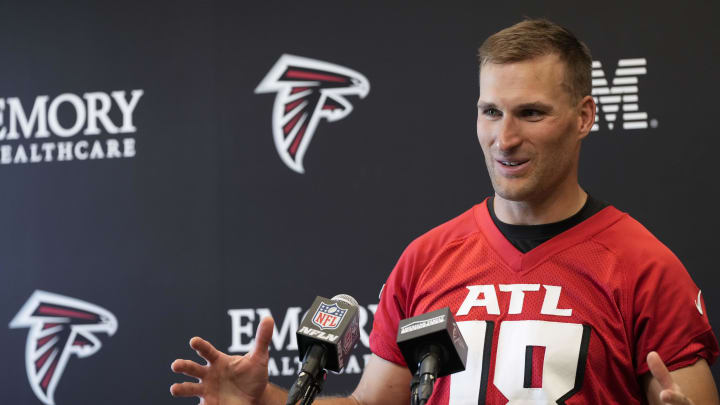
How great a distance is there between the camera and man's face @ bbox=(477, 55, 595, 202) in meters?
1.62

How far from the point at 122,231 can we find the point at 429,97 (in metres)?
1.14

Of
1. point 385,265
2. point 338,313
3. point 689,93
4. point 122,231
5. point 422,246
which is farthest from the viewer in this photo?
point 122,231

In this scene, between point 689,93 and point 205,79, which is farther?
point 205,79

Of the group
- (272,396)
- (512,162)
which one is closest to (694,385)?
(512,162)

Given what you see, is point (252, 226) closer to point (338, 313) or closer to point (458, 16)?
point (458, 16)

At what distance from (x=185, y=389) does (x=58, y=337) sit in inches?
62.3

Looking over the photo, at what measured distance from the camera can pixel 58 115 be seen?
2.90m

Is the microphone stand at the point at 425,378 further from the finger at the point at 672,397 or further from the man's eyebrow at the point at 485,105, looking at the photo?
the man's eyebrow at the point at 485,105

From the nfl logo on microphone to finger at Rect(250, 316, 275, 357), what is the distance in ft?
0.50

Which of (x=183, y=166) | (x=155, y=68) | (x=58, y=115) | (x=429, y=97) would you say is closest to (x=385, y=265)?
(x=429, y=97)

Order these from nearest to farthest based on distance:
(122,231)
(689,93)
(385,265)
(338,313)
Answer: (338,313), (689,93), (385,265), (122,231)

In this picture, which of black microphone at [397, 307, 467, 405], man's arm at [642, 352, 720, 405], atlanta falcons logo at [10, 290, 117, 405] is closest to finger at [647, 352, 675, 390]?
man's arm at [642, 352, 720, 405]

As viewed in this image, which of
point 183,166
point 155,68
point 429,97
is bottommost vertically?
point 183,166

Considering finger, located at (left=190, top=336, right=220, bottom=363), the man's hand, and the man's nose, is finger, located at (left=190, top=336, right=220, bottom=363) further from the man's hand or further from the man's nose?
the man's nose
